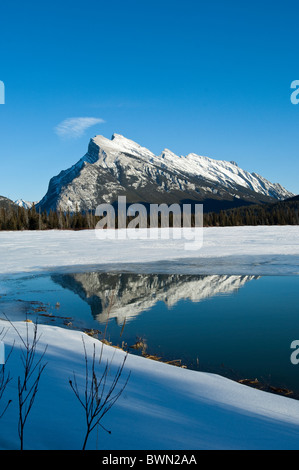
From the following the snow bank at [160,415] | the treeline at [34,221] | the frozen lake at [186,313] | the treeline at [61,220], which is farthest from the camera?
the treeline at [61,220]

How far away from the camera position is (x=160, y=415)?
393 cm

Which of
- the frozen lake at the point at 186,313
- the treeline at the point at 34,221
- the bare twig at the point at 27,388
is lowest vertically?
the frozen lake at the point at 186,313

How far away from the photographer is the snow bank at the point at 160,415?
129 inches

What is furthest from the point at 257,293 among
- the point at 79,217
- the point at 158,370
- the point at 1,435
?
the point at 79,217

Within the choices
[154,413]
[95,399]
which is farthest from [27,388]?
[154,413]

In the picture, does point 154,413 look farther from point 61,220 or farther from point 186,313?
point 61,220

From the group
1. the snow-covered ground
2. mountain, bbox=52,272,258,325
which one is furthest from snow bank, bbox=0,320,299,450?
mountain, bbox=52,272,258,325

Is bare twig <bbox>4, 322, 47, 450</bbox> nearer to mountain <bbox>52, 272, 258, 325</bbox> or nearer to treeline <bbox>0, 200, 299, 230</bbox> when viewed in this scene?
mountain <bbox>52, 272, 258, 325</bbox>

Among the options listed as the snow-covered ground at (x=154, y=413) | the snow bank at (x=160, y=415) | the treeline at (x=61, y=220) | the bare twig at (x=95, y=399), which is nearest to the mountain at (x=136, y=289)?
the snow-covered ground at (x=154, y=413)

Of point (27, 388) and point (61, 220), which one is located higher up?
point (61, 220)

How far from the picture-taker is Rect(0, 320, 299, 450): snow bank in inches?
129

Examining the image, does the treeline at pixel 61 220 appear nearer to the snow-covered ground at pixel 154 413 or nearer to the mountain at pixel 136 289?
the mountain at pixel 136 289

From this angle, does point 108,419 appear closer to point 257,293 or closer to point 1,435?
point 1,435
